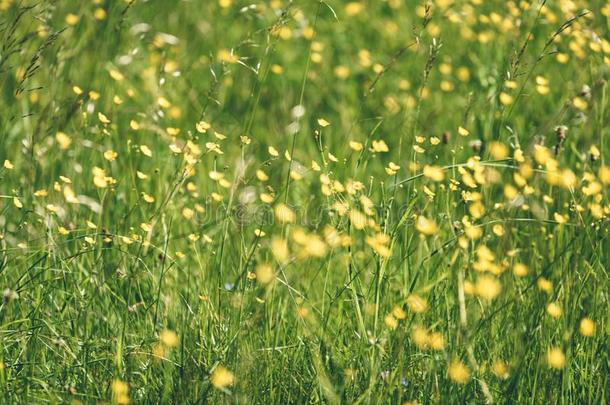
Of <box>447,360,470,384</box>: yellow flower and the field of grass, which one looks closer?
<box>447,360,470,384</box>: yellow flower

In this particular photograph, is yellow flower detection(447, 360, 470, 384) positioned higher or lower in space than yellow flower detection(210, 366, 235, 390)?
higher

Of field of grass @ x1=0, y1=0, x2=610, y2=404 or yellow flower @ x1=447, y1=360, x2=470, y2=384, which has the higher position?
yellow flower @ x1=447, y1=360, x2=470, y2=384

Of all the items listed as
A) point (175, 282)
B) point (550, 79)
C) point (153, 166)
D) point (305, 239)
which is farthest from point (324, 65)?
point (305, 239)

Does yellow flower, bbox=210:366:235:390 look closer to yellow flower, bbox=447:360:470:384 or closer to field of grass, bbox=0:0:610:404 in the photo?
field of grass, bbox=0:0:610:404

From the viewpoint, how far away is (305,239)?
1.94 metres

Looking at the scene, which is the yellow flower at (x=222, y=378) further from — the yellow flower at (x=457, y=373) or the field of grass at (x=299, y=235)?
the yellow flower at (x=457, y=373)

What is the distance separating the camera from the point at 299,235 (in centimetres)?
194

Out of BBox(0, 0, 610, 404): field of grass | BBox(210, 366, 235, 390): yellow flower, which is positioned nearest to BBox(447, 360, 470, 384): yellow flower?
BBox(0, 0, 610, 404): field of grass

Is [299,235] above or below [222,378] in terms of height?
above

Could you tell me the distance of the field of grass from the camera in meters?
1.91

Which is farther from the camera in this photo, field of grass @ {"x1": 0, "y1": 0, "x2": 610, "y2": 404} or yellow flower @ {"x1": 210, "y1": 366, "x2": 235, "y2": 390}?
field of grass @ {"x1": 0, "y1": 0, "x2": 610, "y2": 404}

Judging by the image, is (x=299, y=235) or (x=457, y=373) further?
(x=299, y=235)

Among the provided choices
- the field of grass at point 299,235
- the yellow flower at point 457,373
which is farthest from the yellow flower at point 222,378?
the yellow flower at point 457,373

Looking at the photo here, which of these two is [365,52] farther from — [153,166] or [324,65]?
[153,166]
